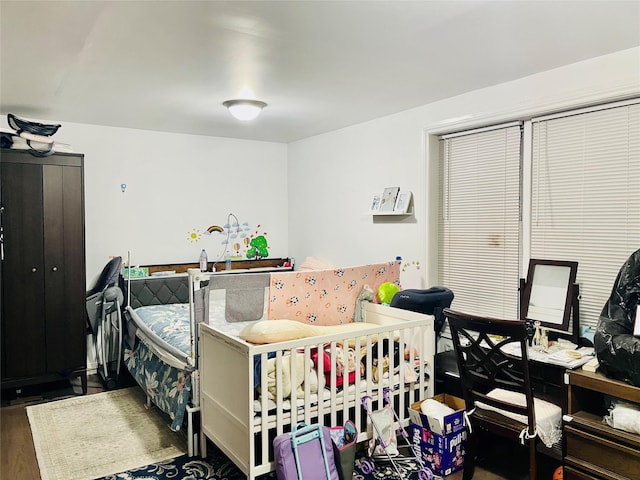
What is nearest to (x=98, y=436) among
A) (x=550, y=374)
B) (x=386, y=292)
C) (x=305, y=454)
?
(x=305, y=454)

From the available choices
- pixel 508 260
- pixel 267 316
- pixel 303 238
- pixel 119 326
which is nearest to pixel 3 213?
pixel 119 326

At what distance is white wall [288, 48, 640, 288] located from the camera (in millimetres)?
2895

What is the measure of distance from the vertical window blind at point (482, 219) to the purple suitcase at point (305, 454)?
175 centimetres

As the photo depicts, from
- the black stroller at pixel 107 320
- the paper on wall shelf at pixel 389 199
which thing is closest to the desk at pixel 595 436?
the paper on wall shelf at pixel 389 199

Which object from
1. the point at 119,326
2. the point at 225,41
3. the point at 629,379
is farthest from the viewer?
the point at 119,326

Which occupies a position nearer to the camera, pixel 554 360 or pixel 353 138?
pixel 554 360

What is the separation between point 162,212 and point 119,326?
4.19ft

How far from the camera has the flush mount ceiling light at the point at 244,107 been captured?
12.1 ft

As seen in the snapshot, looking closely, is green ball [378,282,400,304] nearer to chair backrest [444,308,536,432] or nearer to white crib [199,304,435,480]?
white crib [199,304,435,480]

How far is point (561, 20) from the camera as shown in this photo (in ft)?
7.46

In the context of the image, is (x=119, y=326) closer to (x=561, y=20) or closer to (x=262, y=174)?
(x=262, y=174)

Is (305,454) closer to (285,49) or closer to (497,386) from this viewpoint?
(497,386)

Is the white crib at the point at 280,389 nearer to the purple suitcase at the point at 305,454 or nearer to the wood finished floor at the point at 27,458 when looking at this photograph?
the purple suitcase at the point at 305,454

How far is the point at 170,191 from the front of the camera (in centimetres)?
504
